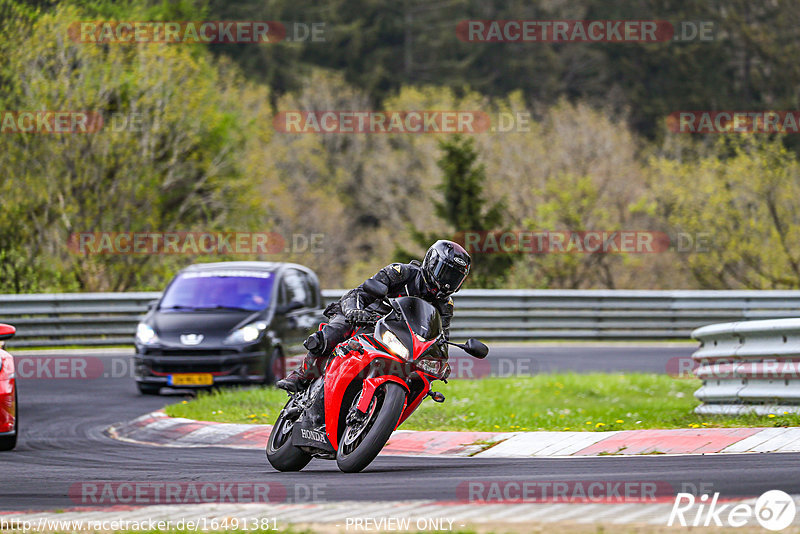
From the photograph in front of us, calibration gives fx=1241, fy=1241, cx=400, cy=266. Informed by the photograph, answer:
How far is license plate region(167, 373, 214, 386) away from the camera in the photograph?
1568 centimetres

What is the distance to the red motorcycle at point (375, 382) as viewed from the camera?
8.11 metres

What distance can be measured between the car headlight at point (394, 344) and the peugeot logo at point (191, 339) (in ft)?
26.0

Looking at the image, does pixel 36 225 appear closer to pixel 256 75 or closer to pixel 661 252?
pixel 661 252

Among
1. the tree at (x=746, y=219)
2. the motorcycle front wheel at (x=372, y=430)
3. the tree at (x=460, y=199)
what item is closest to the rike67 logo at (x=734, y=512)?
the motorcycle front wheel at (x=372, y=430)

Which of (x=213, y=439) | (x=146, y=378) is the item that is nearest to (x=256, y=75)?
(x=146, y=378)

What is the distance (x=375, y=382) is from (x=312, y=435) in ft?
2.66

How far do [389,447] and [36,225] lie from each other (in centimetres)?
1886

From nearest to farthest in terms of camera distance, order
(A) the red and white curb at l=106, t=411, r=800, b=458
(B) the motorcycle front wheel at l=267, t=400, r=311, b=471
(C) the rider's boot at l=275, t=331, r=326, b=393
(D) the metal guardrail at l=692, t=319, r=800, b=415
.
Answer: (C) the rider's boot at l=275, t=331, r=326, b=393 < (B) the motorcycle front wheel at l=267, t=400, r=311, b=471 < (A) the red and white curb at l=106, t=411, r=800, b=458 < (D) the metal guardrail at l=692, t=319, r=800, b=415

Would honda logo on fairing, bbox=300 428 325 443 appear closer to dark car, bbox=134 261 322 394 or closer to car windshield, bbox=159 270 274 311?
dark car, bbox=134 261 322 394

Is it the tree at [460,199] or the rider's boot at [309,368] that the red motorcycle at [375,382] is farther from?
the tree at [460,199]

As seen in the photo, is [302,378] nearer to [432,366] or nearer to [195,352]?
[432,366]

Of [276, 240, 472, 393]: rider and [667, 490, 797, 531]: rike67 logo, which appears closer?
[667, 490, 797, 531]: rike67 logo

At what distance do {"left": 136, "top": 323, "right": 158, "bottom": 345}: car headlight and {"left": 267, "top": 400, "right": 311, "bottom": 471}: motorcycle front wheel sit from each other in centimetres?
706

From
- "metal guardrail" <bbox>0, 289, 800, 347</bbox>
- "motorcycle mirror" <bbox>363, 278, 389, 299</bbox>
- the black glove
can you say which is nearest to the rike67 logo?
"motorcycle mirror" <bbox>363, 278, 389, 299</bbox>
